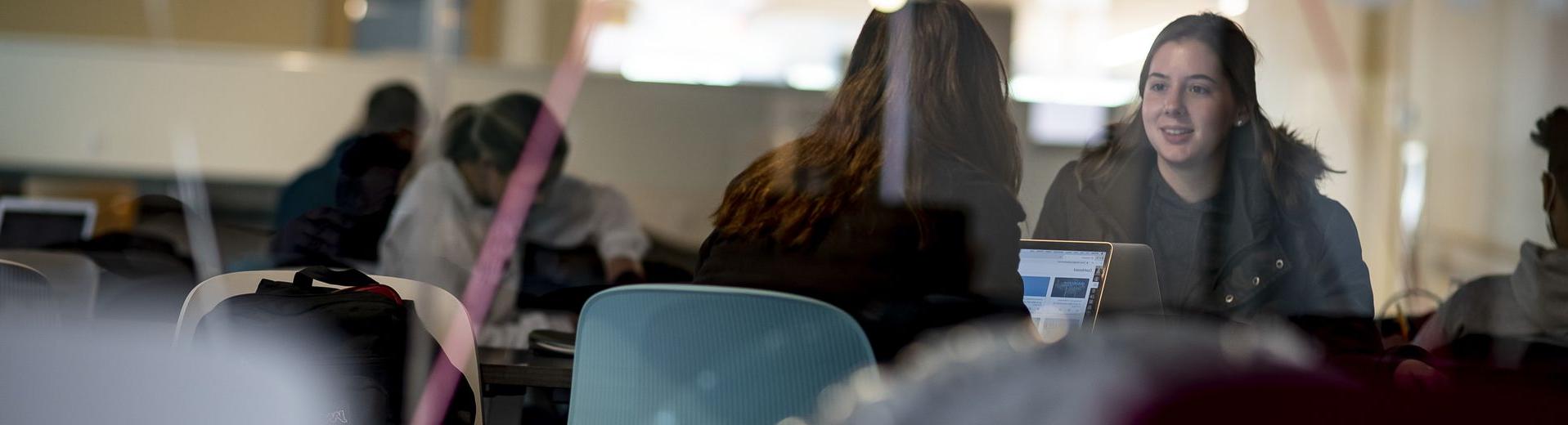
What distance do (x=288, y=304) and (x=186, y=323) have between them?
155mm

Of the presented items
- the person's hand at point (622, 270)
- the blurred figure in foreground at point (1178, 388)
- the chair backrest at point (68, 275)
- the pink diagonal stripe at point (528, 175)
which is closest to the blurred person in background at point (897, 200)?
the blurred figure in foreground at point (1178, 388)

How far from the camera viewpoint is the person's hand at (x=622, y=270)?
9.23 ft

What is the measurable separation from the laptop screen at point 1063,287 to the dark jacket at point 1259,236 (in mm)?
334

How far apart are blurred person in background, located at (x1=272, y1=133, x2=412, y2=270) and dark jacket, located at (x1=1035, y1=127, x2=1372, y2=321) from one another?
157 centimetres

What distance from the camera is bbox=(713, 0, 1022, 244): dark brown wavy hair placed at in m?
1.71

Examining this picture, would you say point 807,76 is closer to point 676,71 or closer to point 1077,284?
point 676,71

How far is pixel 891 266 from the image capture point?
1598 millimetres

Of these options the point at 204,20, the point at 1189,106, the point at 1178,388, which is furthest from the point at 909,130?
the point at 204,20

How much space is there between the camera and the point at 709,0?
3496mm

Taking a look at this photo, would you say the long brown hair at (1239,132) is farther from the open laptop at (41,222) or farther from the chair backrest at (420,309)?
the open laptop at (41,222)

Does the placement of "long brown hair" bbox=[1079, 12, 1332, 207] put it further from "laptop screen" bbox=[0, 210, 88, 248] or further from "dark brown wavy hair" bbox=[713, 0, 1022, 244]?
"laptop screen" bbox=[0, 210, 88, 248]

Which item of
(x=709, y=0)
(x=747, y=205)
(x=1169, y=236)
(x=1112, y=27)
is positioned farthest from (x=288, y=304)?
(x=709, y=0)

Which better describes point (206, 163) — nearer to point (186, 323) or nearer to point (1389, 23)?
point (186, 323)

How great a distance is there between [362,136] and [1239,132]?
2067 mm
